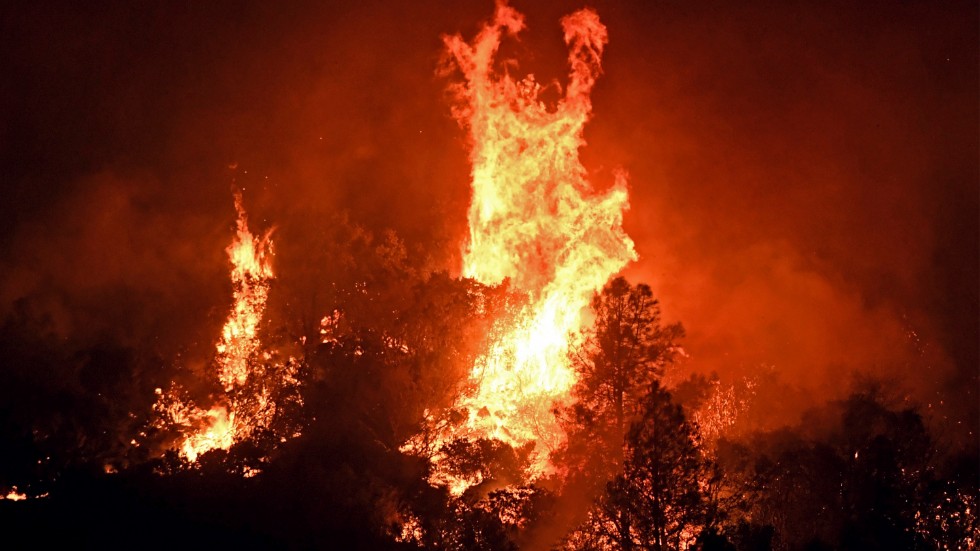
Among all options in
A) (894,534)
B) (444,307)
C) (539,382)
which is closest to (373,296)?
(444,307)

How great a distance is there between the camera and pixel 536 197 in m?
30.0

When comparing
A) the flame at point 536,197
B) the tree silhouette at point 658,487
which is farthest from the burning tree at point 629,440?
the flame at point 536,197

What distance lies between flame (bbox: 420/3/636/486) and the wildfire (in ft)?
26.4

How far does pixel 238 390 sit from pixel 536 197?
12585 millimetres

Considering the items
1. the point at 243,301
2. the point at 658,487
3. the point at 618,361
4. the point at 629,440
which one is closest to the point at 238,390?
the point at 243,301

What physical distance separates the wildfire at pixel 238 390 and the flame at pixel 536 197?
803 centimetres

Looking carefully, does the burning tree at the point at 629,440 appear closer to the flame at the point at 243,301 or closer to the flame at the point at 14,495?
the flame at the point at 243,301

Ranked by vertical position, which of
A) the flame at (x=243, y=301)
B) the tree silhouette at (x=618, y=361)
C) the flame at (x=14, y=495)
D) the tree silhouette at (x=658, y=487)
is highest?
the flame at (x=243, y=301)

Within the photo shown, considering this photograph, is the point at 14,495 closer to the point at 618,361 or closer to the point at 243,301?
the point at 243,301

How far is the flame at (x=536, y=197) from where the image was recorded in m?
29.3

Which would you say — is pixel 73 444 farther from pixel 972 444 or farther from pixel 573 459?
pixel 972 444

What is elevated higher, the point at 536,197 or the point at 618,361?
the point at 536,197

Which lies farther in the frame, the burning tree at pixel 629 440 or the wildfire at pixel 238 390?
the wildfire at pixel 238 390

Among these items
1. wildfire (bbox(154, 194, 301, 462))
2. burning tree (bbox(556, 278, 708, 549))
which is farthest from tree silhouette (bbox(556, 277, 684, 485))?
wildfire (bbox(154, 194, 301, 462))
